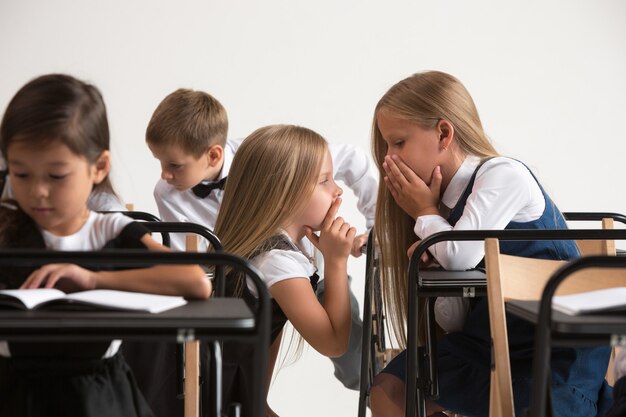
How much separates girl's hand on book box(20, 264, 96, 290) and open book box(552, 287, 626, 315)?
719mm

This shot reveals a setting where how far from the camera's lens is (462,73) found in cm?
485

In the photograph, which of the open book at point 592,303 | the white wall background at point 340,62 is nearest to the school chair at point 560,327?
the open book at point 592,303

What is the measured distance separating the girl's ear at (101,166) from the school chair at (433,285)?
67cm

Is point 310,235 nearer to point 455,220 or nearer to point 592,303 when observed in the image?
point 455,220

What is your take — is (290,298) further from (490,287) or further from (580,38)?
(580,38)

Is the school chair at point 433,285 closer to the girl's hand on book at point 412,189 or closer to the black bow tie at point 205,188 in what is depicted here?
the girl's hand on book at point 412,189

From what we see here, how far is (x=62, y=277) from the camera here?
1.38 metres

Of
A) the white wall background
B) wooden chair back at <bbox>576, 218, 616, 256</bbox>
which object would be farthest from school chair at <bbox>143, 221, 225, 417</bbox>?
the white wall background

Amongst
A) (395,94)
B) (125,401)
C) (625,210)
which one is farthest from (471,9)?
(125,401)

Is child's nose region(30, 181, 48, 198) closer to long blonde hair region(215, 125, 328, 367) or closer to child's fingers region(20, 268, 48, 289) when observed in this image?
child's fingers region(20, 268, 48, 289)

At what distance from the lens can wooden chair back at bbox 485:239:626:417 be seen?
1.56 metres

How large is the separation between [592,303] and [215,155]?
2014 mm

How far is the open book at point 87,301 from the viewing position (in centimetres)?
120

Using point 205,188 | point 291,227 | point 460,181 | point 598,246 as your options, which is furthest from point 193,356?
point 205,188
